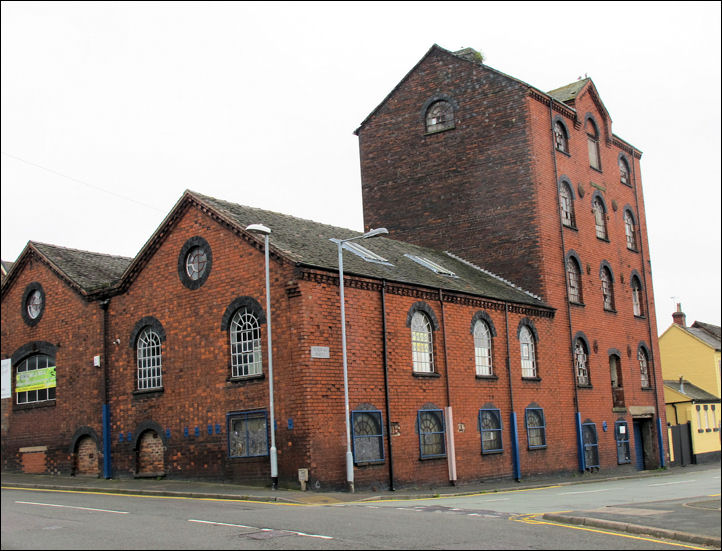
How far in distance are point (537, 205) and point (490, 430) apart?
32.8 ft

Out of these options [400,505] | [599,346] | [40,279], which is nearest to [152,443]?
[40,279]

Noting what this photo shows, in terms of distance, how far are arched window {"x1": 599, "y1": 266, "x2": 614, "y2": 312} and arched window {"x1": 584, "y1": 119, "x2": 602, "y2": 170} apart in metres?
5.04

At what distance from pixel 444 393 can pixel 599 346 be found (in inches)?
493

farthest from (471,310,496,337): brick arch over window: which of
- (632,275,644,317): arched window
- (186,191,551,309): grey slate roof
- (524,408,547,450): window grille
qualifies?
(632,275,644,317): arched window

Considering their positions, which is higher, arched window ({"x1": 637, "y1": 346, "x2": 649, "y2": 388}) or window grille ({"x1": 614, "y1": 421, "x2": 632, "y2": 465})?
arched window ({"x1": 637, "y1": 346, "x2": 649, "y2": 388})

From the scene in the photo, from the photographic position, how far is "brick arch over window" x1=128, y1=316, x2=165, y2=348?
2652cm

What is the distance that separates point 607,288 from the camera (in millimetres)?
39406

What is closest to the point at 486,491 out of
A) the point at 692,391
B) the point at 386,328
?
the point at 386,328

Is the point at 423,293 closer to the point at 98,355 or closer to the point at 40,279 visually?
the point at 98,355

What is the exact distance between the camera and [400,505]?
731 inches

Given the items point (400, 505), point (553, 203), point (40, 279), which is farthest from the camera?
point (553, 203)

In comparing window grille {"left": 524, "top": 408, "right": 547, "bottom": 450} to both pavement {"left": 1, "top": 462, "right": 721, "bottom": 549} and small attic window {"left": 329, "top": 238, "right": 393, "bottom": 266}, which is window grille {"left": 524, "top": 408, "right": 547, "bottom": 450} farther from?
small attic window {"left": 329, "top": 238, "right": 393, "bottom": 266}

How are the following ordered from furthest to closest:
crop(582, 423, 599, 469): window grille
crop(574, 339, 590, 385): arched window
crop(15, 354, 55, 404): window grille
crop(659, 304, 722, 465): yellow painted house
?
crop(659, 304, 722, 465): yellow painted house
crop(574, 339, 590, 385): arched window
crop(582, 423, 599, 469): window grille
crop(15, 354, 55, 404): window grille

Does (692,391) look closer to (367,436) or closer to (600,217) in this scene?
(600,217)
